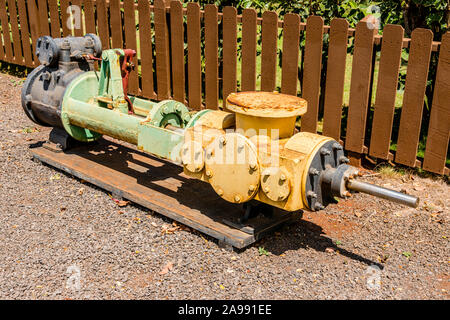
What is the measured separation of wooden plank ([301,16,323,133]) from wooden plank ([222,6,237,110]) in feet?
3.18

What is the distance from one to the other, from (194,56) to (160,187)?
2.29 m

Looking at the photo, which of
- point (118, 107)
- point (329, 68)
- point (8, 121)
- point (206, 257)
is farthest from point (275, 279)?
point (8, 121)

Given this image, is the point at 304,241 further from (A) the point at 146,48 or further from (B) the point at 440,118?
(A) the point at 146,48

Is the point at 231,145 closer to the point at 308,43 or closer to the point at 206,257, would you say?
the point at 206,257

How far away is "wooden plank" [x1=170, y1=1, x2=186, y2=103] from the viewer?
6.72 m

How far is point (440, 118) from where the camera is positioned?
16.8 feet

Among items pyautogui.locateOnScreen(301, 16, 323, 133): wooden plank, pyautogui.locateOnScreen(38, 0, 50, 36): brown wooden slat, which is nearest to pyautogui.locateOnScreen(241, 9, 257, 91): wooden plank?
pyautogui.locateOnScreen(301, 16, 323, 133): wooden plank

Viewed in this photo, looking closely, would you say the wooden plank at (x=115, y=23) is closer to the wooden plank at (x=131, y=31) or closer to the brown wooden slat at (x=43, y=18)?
the wooden plank at (x=131, y=31)

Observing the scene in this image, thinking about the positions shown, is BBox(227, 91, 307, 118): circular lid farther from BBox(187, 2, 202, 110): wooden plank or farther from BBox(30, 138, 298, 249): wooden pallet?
BBox(187, 2, 202, 110): wooden plank

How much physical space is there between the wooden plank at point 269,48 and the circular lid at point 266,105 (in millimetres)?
1863

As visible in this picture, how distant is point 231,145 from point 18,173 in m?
2.92

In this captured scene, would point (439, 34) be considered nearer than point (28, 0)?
Yes

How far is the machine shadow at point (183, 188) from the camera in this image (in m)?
4.38

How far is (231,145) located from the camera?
391 centimetres
